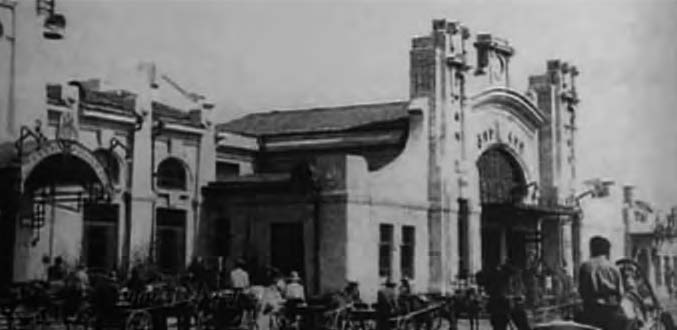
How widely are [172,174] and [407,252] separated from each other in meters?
1.69

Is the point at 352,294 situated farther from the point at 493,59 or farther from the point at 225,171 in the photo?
the point at 493,59

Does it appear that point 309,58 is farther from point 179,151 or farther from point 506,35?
point 506,35

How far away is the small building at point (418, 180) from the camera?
18.2ft

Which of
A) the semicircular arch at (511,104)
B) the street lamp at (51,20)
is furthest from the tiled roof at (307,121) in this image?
the semicircular arch at (511,104)

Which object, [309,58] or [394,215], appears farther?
[394,215]

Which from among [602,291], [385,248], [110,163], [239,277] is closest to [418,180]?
[385,248]

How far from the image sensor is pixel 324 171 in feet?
18.9

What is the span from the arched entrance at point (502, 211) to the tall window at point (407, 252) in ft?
1.94

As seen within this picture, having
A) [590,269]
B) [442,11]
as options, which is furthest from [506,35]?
[590,269]

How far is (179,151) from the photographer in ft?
16.8

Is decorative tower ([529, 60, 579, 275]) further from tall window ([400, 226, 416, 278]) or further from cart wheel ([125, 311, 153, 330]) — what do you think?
cart wheel ([125, 311, 153, 330])

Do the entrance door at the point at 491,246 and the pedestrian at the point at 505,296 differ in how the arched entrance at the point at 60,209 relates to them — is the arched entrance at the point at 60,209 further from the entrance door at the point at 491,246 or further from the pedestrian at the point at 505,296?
the entrance door at the point at 491,246

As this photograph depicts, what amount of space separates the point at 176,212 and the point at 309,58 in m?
0.96

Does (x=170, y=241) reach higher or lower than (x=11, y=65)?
lower
